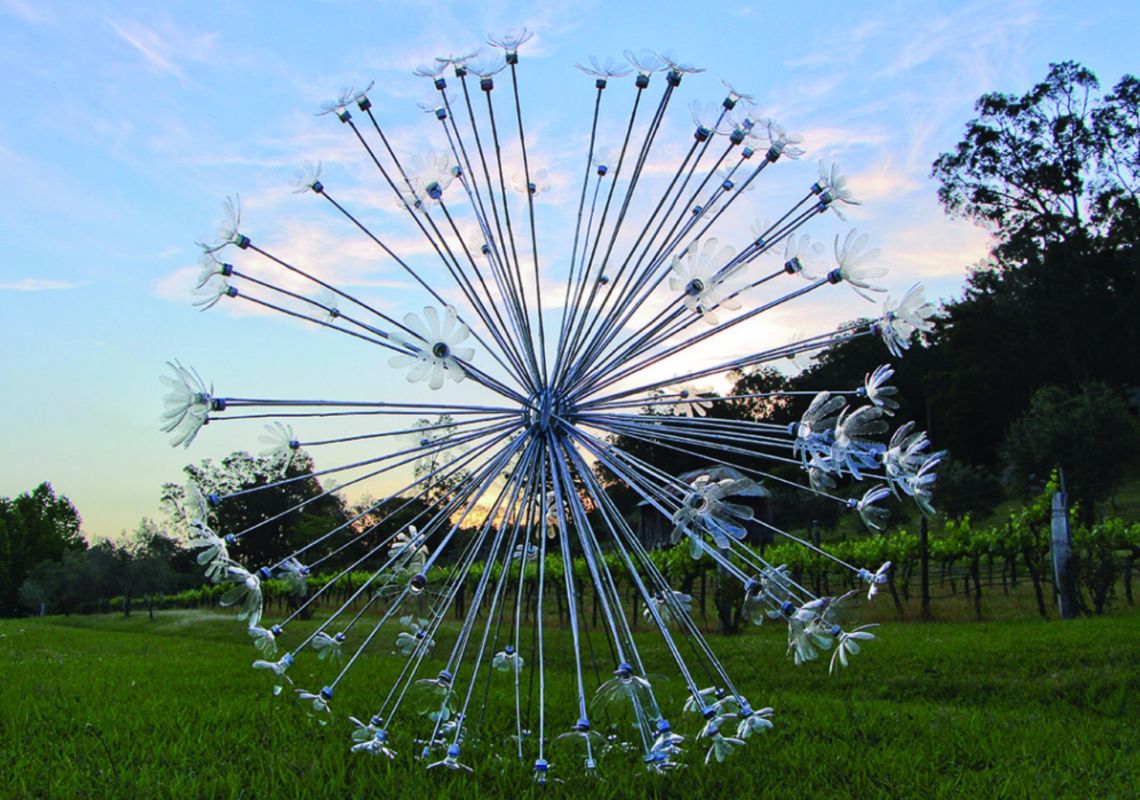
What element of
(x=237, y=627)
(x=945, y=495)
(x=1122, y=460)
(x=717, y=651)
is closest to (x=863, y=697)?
(x=717, y=651)

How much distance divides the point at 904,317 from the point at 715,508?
47.1 inches

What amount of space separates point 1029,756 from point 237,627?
17.5 meters

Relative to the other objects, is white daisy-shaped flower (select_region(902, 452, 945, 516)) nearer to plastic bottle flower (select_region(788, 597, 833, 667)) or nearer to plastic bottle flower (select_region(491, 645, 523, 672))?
plastic bottle flower (select_region(788, 597, 833, 667))

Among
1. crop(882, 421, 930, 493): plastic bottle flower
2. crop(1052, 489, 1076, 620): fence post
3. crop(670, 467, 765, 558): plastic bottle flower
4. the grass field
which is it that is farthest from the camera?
crop(1052, 489, 1076, 620): fence post

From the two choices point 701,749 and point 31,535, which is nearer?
point 701,749

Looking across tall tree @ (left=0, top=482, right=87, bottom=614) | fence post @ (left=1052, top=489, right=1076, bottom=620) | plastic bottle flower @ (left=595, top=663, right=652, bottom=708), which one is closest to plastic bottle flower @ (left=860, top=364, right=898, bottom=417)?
plastic bottle flower @ (left=595, top=663, right=652, bottom=708)

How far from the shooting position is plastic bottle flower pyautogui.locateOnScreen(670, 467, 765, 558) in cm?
319

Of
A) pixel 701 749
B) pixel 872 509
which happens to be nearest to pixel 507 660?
pixel 701 749

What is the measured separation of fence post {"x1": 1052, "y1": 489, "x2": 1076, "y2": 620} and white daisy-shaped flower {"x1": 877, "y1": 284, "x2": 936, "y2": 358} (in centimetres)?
986

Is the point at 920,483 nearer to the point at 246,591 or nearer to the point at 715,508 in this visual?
the point at 715,508

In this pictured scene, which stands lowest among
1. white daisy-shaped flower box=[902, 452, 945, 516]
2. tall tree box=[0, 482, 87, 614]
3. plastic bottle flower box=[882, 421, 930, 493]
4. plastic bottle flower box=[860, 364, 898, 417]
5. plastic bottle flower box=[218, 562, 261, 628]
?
tall tree box=[0, 482, 87, 614]

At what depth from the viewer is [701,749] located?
4523mm

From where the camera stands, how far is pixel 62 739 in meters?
4.98

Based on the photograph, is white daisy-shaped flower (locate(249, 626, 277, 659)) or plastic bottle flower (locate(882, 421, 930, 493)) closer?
plastic bottle flower (locate(882, 421, 930, 493))
